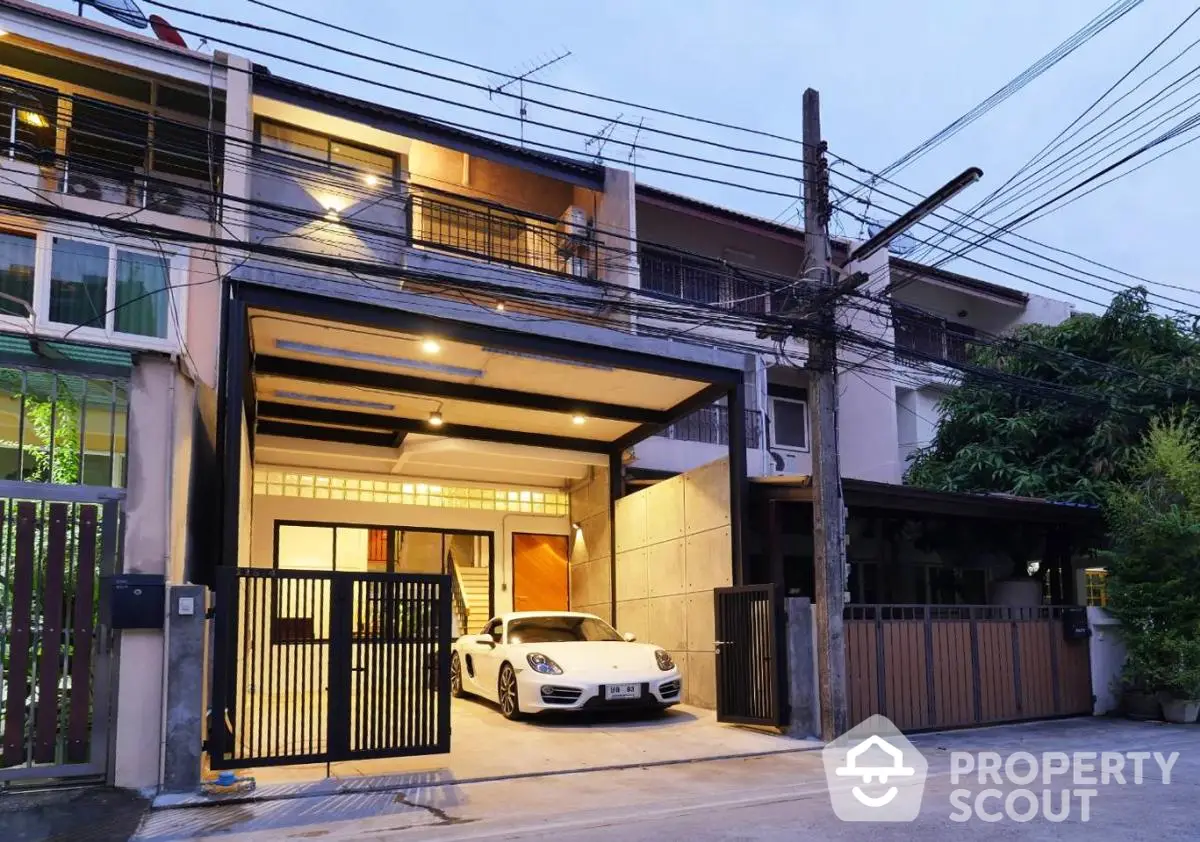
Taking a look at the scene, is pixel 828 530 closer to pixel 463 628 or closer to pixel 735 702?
pixel 735 702

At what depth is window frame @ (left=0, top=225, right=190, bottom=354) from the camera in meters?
12.1

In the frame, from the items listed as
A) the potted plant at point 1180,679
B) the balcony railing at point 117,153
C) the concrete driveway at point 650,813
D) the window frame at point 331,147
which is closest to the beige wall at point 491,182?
the window frame at point 331,147

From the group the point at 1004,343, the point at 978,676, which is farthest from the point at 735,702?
the point at 1004,343

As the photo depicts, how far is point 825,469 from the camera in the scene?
34.7 ft

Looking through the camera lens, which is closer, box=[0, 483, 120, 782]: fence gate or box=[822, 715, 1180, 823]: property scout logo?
box=[822, 715, 1180, 823]: property scout logo

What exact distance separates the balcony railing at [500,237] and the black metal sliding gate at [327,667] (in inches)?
321

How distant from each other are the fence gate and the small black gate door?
6.46m

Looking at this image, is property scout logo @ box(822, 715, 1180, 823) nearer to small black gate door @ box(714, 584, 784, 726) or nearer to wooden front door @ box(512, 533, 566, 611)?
small black gate door @ box(714, 584, 784, 726)

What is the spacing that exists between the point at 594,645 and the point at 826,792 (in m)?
4.58

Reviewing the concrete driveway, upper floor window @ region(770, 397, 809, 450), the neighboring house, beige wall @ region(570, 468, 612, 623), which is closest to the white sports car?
the concrete driveway

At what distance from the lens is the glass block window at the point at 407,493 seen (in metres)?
15.6

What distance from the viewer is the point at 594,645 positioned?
38.9 feet

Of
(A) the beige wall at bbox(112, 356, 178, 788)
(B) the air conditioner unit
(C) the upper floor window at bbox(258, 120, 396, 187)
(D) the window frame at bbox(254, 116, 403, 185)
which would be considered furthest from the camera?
(C) the upper floor window at bbox(258, 120, 396, 187)

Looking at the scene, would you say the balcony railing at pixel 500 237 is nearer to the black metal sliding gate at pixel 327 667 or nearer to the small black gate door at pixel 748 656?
the small black gate door at pixel 748 656
